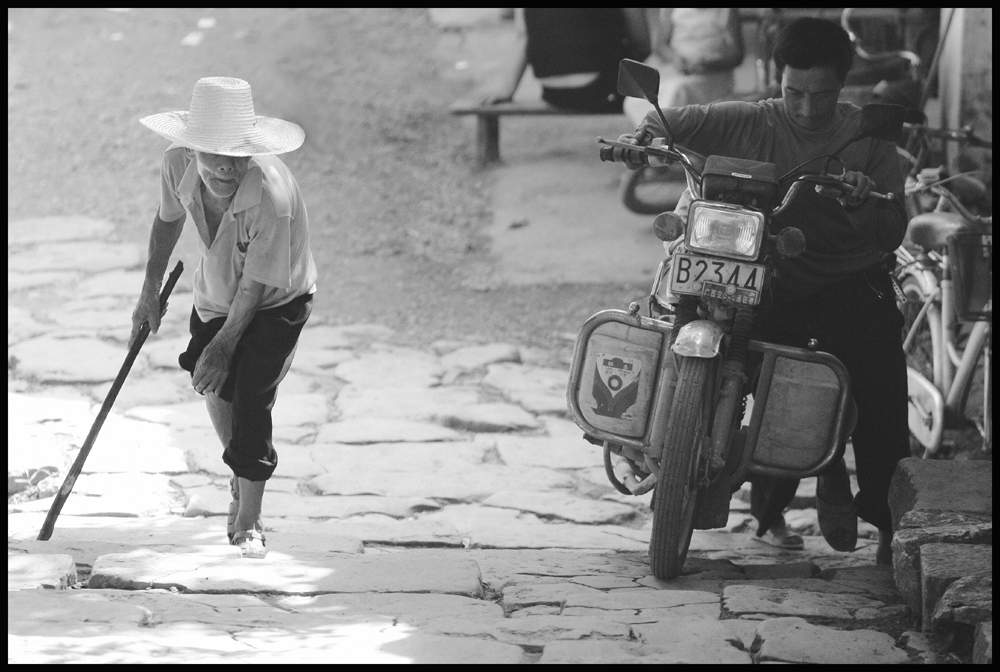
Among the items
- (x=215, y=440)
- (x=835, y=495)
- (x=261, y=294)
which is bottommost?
(x=215, y=440)

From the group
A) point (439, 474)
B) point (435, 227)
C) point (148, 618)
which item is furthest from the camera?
point (435, 227)

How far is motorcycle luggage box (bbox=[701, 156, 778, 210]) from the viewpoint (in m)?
4.07

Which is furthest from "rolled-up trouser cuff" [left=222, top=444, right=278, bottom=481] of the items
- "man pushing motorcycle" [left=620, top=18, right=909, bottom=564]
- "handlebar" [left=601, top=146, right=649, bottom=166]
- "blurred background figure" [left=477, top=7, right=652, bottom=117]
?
"blurred background figure" [left=477, top=7, right=652, bottom=117]

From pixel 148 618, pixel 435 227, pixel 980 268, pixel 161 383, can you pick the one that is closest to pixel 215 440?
pixel 161 383

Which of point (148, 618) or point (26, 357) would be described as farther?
point (26, 357)

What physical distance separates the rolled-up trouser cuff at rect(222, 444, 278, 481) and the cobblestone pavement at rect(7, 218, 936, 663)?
271 mm

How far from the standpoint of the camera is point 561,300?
841cm

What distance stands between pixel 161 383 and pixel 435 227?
3456mm

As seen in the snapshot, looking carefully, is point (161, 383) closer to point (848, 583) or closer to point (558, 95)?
point (848, 583)

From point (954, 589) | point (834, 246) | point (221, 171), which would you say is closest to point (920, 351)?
point (834, 246)

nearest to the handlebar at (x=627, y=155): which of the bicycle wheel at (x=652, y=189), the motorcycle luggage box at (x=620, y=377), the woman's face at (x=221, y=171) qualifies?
the motorcycle luggage box at (x=620, y=377)

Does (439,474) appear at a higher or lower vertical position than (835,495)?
lower

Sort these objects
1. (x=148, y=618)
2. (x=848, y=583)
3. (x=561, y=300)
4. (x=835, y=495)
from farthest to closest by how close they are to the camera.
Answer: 1. (x=561, y=300)
2. (x=835, y=495)
3. (x=848, y=583)
4. (x=148, y=618)

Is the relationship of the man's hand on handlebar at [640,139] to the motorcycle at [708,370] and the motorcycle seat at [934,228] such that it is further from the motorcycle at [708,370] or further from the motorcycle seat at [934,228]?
the motorcycle seat at [934,228]
